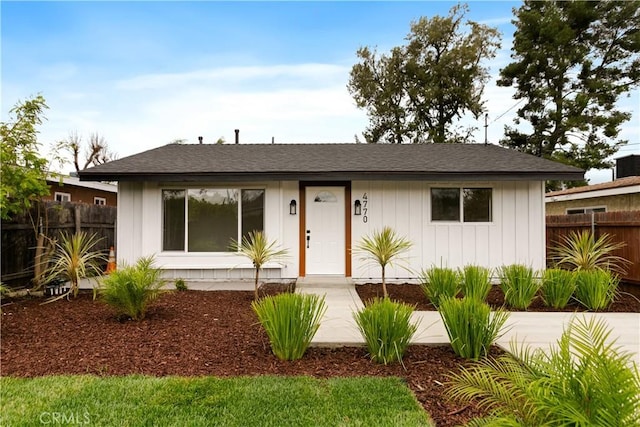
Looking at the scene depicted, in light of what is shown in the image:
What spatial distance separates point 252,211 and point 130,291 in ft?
13.2

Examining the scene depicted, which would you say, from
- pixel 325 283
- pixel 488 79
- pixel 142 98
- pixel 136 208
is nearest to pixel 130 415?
pixel 325 283

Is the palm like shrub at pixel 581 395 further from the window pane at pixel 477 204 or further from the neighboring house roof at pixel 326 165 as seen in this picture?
the window pane at pixel 477 204

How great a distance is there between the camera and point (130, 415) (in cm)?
270

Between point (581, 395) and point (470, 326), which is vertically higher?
point (581, 395)

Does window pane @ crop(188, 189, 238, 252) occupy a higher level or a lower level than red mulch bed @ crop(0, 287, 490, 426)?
higher

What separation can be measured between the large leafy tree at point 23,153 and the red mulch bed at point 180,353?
195 centimetres

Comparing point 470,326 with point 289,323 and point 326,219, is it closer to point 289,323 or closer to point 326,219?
point 289,323

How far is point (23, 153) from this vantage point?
6.43 m

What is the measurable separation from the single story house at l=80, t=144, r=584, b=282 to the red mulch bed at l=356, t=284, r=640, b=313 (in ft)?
2.38

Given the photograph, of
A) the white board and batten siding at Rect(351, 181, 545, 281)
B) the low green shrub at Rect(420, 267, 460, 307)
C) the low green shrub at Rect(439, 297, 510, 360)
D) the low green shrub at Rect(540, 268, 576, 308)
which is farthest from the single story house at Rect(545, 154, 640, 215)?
the low green shrub at Rect(439, 297, 510, 360)

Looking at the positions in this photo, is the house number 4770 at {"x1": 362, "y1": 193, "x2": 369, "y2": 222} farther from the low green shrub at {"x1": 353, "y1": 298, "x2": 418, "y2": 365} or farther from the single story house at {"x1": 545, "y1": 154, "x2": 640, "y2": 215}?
the single story house at {"x1": 545, "y1": 154, "x2": 640, "y2": 215}

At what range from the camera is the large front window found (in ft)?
28.8

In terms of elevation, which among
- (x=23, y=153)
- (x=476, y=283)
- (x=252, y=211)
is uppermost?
(x=23, y=153)

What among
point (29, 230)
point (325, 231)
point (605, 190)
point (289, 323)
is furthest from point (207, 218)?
point (605, 190)
